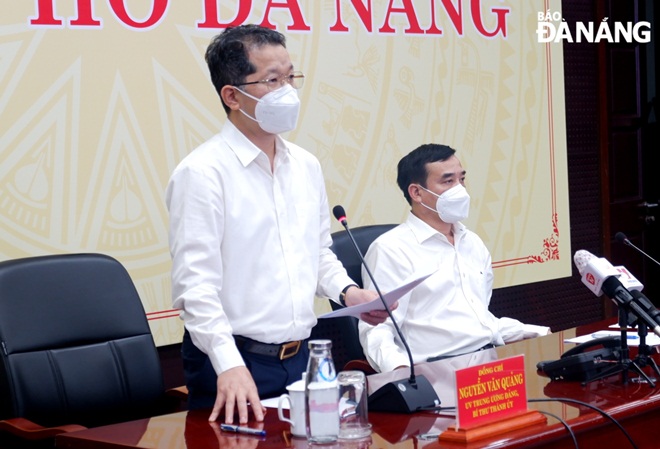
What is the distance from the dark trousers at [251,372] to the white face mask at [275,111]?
0.54 m

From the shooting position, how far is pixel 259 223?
7.85 feet

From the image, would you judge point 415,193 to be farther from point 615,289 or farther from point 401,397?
point 401,397

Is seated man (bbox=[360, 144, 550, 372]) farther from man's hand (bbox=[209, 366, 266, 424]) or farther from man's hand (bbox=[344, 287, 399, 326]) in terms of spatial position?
man's hand (bbox=[209, 366, 266, 424])

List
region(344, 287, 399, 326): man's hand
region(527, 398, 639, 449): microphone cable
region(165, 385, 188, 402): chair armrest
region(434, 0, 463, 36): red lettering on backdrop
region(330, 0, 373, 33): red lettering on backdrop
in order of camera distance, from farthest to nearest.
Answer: region(434, 0, 463, 36): red lettering on backdrop, region(330, 0, 373, 33): red lettering on backdrop, region(165, 385, 188, 402): chair armrest, region(344, 287, 399, 326): man's hand, region(527, 398, 639, 449): microphone cable

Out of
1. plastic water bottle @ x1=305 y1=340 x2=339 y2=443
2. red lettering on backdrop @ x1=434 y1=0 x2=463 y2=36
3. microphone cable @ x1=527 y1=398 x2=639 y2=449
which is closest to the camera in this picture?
plastic water bottle @ x1=305 y1=340 x2=339 y2=443

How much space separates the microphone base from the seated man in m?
0.97

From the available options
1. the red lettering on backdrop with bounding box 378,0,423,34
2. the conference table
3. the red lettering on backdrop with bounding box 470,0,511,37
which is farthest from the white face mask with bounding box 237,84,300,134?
the red lettering on backdrop with bounding box 470,0,511,37

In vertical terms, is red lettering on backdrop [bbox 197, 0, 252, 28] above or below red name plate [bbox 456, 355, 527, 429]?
above

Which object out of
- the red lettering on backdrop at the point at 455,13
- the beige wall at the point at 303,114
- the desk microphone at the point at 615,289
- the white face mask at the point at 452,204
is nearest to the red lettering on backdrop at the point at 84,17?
the beige wall at the point at 303,114

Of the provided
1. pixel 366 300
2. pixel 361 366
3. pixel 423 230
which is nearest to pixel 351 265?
pixel 423 230

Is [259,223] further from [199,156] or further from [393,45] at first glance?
[393,45]

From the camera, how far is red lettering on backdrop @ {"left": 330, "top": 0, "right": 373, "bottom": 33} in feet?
13.2

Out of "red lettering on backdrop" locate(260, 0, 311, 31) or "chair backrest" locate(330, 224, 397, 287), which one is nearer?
"chair backrest" locate(330, 224, 397, 287)

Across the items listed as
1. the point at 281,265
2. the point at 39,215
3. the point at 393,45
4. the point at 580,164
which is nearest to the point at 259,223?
the point at 281,265
